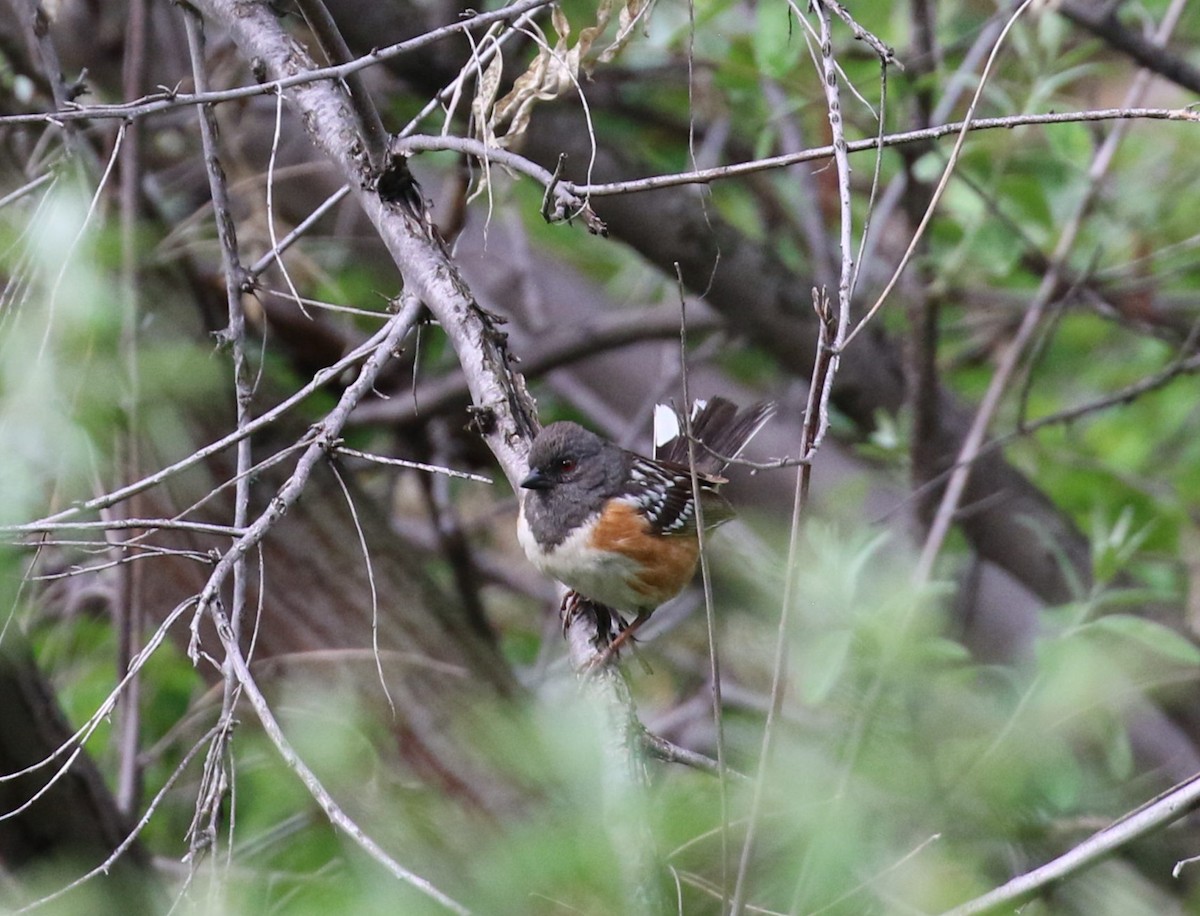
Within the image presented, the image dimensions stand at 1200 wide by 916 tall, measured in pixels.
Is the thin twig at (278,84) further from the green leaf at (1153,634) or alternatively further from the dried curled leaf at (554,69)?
the green leaf at (1153,634)

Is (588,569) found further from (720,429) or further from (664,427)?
(664,427)

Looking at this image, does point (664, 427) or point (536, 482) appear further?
point (664, 427)

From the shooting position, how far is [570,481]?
3.25m

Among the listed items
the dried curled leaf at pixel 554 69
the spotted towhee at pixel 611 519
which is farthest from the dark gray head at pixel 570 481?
the dried curled leaf at pixel 554 69

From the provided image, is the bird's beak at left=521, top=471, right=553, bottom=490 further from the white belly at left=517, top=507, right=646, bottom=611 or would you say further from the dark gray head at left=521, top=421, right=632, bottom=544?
the white belly at left=517, top=507, right=646, bottom=611

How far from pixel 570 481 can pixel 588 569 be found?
0.92ft

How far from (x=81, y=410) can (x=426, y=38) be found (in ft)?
4.85

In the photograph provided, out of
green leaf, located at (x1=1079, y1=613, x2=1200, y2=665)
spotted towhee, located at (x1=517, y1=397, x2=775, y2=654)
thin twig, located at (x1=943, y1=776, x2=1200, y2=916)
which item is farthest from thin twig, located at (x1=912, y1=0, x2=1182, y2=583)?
thin twig, located at (x1=943, y1=776, x2=1200, y2=916)

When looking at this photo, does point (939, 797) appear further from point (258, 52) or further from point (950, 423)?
point (950, 423)

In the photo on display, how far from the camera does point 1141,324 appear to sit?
478 cm

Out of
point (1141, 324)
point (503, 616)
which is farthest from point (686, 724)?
point (1141, 324)

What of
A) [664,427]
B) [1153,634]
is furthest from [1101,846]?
[664,427]

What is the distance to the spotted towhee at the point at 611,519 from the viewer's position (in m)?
3.07

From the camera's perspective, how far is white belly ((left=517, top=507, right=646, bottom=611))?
305 centimetres
